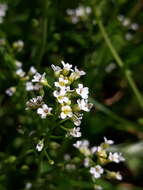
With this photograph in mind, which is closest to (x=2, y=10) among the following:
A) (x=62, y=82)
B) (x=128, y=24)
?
(x=128, y=24)

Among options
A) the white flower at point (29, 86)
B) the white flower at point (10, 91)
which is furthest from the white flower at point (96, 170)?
the white flower at point (10, 91)

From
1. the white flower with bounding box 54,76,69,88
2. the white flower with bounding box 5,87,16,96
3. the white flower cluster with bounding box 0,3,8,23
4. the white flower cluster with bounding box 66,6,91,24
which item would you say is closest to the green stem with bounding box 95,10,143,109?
the white flower cluster with bounding box 66,6,91,24

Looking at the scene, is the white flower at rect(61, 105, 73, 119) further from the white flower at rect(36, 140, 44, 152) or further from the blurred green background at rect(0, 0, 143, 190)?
the blurred green background at rect(0, 0, 143, 190)

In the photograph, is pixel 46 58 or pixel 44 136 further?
pixel 46 58

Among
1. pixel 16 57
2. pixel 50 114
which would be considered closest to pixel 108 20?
pixel 16 57

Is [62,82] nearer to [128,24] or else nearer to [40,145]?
[40,145]

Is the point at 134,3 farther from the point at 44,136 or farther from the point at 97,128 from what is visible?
the point at 44,136

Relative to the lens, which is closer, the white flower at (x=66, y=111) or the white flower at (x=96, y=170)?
the white flower at (x=66, y=111)

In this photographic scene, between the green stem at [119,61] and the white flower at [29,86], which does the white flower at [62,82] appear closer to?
the white flower at [29,86]
